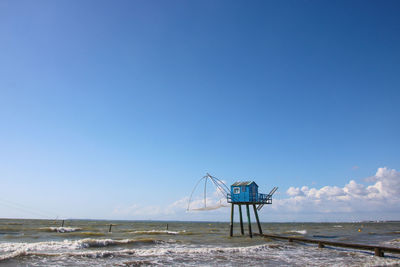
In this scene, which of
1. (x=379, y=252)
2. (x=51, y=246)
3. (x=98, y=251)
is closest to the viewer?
(x=379, y=252)

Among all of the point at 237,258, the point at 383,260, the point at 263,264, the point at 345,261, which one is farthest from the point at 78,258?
the point at 383,260

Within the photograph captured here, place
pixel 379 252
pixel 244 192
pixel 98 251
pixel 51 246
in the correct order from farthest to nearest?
pixel 244 192 < pixel 51 246 < pixel 98 251 < pixel 379 252

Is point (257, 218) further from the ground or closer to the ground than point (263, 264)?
further from the ground

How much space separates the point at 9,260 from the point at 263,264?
18.9 meters

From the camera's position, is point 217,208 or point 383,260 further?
point 217,208

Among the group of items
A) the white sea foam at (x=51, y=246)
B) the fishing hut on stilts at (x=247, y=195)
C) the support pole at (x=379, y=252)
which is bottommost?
the white sea foam at (x=51, y=246)

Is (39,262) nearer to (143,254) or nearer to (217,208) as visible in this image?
(143,254)

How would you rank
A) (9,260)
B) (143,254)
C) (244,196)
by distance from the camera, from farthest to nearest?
1. (244,196)
2. (143,254)
3. (9,260)

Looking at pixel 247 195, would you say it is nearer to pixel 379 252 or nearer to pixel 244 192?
pixel 244 192

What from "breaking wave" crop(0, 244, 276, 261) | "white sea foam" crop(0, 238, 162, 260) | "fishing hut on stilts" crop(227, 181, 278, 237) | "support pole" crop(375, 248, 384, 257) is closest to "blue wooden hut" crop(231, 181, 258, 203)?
"fishing hut on stilts" crop(227, 181, 278, 237)

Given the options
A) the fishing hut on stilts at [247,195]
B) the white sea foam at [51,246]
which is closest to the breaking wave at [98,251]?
the white sea foam at [51,246]

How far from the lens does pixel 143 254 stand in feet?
78.4

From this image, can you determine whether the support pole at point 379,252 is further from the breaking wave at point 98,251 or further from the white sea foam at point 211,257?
the breaking wave at point 98,251

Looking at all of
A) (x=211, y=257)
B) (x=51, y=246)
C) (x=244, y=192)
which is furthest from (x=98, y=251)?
(x=244, y=192)
